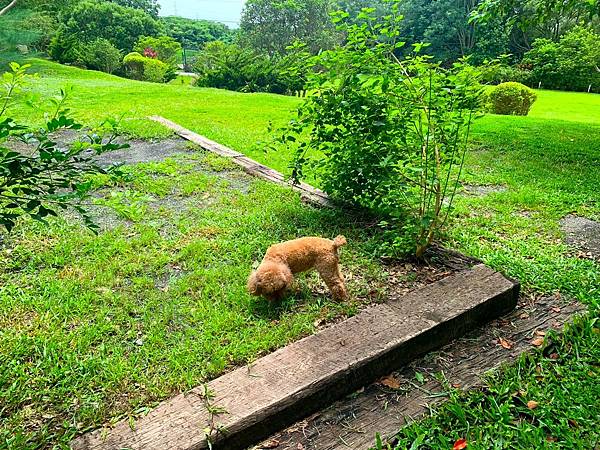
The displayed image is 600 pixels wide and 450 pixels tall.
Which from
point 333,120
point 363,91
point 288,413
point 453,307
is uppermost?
point 363,91

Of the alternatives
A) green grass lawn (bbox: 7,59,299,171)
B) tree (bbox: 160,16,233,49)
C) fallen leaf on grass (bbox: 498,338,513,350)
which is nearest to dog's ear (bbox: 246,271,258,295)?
fallen leaf on grass (bbox: 498,338,513,350)

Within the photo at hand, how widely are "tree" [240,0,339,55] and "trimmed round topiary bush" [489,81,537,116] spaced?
1918 cm

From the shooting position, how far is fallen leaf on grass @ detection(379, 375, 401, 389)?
6.25 ft

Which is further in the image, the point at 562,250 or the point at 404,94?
the point at 562,250

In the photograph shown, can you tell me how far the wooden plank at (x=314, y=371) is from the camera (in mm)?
1564

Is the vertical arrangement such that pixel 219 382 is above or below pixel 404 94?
below

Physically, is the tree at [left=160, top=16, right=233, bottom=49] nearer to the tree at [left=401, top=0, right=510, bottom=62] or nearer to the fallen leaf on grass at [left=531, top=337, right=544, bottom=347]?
the tree at [left=401, top=0, right=510, bottom=62]

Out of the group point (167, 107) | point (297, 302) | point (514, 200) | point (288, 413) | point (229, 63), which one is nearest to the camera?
point (288, 413)

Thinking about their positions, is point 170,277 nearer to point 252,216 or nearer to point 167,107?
point 252,216

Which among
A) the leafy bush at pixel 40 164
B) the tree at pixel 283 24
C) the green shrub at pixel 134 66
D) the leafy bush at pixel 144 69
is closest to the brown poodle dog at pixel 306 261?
the leafy bush at pixel 40 164

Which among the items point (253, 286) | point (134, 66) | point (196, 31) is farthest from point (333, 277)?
point (196, 31)

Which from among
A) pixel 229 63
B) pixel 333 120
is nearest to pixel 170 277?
pixel 333 120

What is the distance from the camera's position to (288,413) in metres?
1.70

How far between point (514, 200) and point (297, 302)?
2571mm
